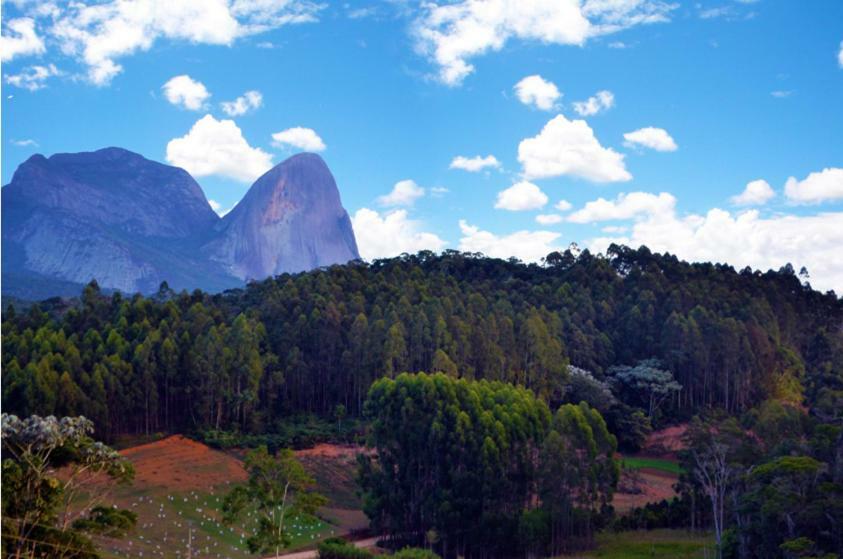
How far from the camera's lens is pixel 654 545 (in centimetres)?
1892

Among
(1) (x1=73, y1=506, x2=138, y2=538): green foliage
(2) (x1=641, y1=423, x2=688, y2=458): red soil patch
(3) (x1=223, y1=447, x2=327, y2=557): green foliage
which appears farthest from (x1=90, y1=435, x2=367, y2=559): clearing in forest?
(2) (x1=641, y1=423, x2=688, y2=458): red soil patch

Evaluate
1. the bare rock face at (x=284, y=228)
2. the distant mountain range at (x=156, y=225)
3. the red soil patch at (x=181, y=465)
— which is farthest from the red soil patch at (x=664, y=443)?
→ the bare rock face at (x=284, y=228)

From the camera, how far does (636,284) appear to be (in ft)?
149

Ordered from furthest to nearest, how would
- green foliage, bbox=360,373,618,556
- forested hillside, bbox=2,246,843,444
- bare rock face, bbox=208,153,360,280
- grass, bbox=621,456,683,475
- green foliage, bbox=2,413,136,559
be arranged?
bare rock face, bbox=208,153,360,280 < grass, bbox=621,456,683,475 < forested hillside, bbox=2,246,843,444 < green foliage, bbox=360,373,618,556 < green foliage, bbox=2,413,136,559

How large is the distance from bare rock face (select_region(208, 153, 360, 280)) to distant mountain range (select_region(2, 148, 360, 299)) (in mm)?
119

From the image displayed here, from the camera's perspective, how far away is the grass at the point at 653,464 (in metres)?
30.1

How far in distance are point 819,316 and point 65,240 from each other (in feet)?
219

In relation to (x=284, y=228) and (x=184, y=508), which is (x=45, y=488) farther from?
(x=284, y=228)

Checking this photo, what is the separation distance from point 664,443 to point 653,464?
2324 millimetres

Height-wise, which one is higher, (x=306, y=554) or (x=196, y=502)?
(x=196, y=502)

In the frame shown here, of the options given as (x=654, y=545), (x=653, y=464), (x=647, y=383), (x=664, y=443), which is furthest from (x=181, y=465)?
(x=647, y=383)

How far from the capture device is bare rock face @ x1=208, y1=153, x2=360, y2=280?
294ft

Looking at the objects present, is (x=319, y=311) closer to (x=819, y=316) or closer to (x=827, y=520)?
(x=827, y=520)

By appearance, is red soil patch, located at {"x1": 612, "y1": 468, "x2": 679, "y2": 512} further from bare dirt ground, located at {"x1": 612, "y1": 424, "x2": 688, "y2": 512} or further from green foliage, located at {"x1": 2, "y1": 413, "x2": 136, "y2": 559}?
green foliage, located at {"x1": 2, "y1": 413, "x2": 136, "y2": 559}
